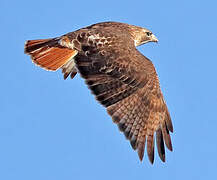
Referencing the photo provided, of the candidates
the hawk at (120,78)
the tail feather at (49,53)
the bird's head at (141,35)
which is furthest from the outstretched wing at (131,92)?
the bird's head at (141,35)

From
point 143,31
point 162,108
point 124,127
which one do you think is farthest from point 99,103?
point 143,31

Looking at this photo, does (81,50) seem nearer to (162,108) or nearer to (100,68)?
(100,68)

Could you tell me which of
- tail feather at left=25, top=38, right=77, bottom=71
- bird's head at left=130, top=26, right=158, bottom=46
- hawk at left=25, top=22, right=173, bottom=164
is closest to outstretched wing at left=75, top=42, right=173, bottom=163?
hawk at left=25, top=22, right=173, bottom=164

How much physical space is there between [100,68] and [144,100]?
0.91 metres

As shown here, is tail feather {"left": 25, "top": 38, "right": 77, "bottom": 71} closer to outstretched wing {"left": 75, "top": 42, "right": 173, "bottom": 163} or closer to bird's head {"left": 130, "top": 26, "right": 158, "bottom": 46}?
outstretched wing {"left": 75, "top": 42, "right": 173, "bottom": 163}

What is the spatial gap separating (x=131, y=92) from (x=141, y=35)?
220 cm

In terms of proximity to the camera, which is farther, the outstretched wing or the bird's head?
the bird's head

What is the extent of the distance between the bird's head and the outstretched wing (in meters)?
1.49

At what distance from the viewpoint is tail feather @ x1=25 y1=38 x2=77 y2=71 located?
32.0 ft

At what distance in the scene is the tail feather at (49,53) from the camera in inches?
384

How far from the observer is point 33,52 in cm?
993

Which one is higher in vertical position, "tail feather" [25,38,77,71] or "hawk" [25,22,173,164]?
"tail feather" [25,38,77,71]

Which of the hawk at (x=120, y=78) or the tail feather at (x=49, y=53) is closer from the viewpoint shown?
the hawk at (x=120, y=78)

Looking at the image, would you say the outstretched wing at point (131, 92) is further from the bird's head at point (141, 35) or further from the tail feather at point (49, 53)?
the bird's head at point (141, 35)
